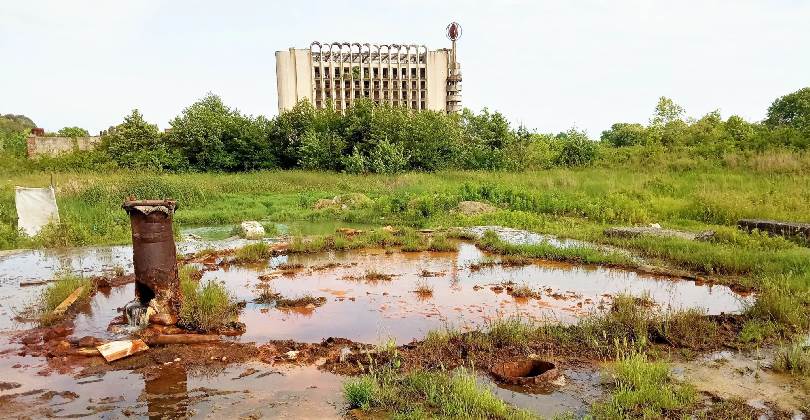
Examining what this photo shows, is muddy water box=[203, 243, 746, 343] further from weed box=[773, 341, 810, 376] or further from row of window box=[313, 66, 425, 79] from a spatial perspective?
row of window box=[313, 66, 425, 79]

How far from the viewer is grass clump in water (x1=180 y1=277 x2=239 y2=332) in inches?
250

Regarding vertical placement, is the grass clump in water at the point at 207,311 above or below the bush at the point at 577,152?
below

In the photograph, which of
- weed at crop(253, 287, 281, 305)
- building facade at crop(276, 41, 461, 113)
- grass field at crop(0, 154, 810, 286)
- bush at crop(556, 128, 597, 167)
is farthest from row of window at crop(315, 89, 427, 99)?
weed at crop(253, 287, 281, 305)

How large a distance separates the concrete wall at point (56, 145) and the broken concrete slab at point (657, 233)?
104ft

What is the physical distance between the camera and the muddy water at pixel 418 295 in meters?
6.87

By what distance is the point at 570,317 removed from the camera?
707 cm

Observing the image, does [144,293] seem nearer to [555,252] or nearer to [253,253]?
[253,253]

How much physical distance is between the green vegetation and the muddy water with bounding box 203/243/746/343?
1429 mm

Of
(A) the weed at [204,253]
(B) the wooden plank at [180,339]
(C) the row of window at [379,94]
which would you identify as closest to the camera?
(B) the wooden plank at [180,339]

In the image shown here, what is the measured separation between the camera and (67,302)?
725 cm

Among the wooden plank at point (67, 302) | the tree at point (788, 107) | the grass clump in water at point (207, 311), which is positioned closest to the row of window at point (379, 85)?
the tree at point (788, 107)

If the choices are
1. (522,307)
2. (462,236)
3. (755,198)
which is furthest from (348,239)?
(755,198)

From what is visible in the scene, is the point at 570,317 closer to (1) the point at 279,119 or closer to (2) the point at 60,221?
(2) the point at 60,221

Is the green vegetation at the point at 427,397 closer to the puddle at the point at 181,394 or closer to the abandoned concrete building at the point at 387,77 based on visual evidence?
the puddle at the point at 181,394
